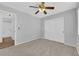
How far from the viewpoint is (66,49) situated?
3.50 meters

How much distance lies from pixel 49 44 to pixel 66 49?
83cm

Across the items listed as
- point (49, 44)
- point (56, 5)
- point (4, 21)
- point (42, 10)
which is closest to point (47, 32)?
point (42, 10)

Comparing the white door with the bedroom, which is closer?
the white door

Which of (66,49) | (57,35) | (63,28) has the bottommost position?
(66,49)

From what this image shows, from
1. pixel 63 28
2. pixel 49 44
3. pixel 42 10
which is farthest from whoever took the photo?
pixel 49 44

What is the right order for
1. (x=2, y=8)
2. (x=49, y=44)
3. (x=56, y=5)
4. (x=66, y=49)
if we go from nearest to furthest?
(x=56, y=5)
(x=66, y=49)
(x=2, y=8)
(x=49, y=44)

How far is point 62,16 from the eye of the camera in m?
3.19

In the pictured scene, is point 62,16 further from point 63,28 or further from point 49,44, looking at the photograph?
point 49,44

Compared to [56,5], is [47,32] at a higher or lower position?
lower

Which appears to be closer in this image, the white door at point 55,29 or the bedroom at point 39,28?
the white door at point 55,29

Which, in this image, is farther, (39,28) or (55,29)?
(39,28)

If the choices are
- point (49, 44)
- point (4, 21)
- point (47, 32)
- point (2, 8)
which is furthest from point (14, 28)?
point (47, 32)

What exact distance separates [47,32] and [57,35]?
304mm

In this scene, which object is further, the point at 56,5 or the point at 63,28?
the point at 56,5
